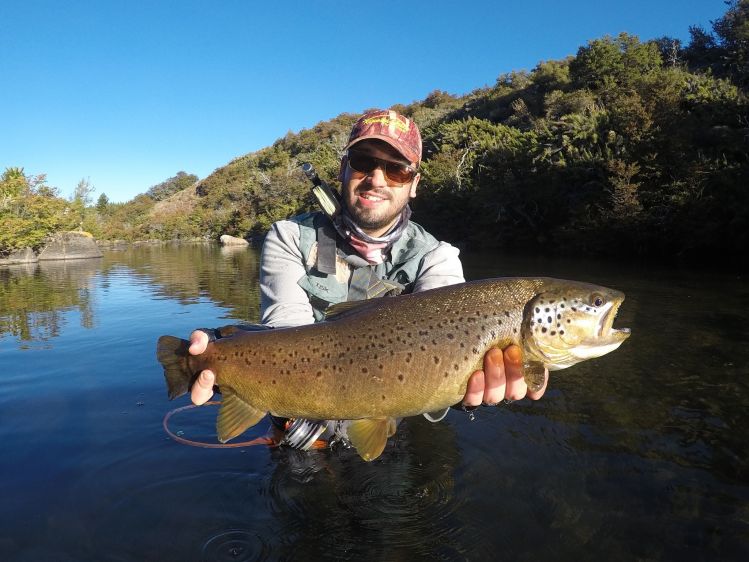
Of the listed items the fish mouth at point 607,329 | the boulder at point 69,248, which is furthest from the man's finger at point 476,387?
the boulder at point 69,248

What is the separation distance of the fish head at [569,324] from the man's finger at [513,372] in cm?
10

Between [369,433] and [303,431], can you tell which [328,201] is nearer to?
[369,433]

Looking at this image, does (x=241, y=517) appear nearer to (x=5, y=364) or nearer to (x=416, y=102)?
(x=5, y=364)

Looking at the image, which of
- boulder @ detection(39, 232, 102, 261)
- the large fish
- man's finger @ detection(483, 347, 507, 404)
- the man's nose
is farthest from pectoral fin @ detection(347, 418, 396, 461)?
boulder @ detection(39, 232, 102, 261)

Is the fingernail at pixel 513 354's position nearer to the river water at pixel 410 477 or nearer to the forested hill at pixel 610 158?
the river water at pixel 410 477

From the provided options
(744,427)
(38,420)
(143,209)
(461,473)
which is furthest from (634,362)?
(143,209)

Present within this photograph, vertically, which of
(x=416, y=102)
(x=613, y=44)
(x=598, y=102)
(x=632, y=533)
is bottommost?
(x=632, y=533)

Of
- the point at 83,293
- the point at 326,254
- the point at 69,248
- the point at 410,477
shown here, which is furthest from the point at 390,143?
the point at 69,248

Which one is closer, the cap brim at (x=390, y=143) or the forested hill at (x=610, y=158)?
the cap brim at (x=390, y=143)

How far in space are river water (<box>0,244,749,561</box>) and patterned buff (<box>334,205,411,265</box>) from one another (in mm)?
2412

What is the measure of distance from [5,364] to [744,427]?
11782mm

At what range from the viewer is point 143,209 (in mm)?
126125

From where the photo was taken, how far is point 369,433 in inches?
115

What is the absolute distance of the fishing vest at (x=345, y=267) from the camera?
4020 millimetres
